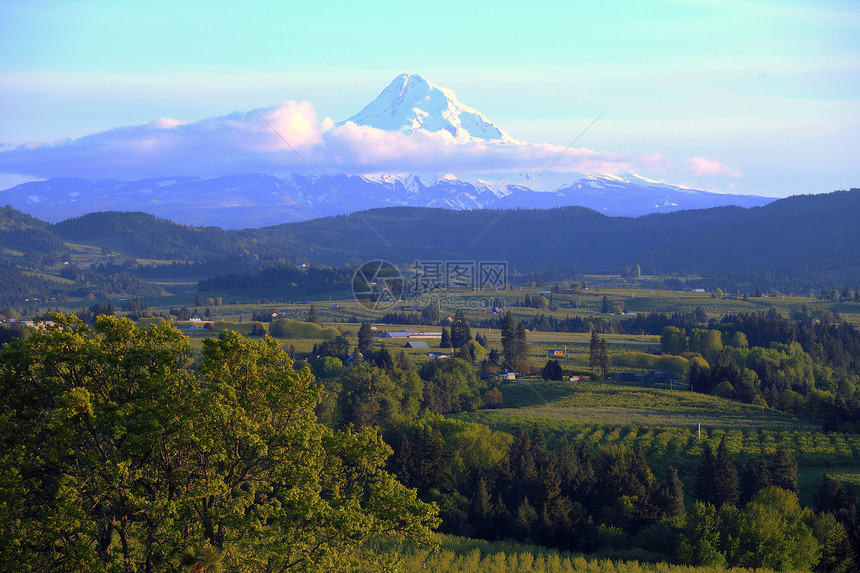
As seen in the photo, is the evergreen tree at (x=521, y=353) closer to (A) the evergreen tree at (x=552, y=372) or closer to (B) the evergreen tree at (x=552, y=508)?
(A) the evergreen tree at (x=552, y=372)

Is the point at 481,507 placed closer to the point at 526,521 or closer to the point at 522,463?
the point at 526,521

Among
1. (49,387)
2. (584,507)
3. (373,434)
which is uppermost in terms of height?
(49,387)

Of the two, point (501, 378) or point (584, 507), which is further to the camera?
point (501, 378)

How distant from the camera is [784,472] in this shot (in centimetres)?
5025

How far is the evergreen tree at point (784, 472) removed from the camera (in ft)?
162

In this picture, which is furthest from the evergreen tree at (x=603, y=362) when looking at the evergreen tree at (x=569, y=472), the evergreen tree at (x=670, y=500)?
the evergreen tree at (x=670, y=500)

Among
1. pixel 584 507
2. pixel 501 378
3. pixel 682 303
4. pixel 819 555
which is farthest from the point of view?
pixel 682 303

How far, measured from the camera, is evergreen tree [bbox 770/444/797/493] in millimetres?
49500

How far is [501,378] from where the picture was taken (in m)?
94.2

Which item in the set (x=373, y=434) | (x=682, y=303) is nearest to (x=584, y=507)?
(x=373, y=434)

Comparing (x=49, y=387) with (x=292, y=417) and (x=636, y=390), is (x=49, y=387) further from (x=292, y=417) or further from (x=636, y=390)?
(x=636, y=390)

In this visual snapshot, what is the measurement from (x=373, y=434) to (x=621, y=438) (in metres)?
42.4

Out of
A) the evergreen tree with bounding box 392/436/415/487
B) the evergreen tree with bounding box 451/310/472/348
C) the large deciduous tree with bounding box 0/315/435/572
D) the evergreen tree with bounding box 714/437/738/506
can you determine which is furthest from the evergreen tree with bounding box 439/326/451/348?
the large deciduous tree with bounding box 0/315/435/572

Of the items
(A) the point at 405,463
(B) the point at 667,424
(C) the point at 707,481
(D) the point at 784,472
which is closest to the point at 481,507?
(A) the point at 405,463
